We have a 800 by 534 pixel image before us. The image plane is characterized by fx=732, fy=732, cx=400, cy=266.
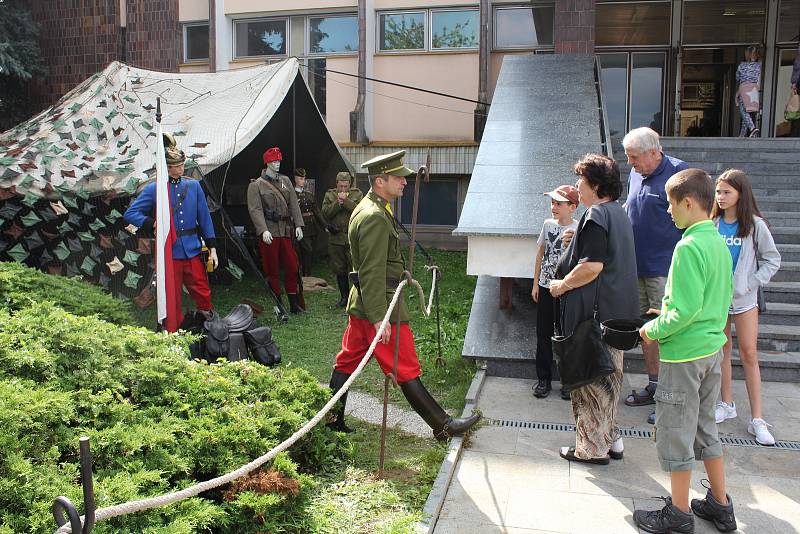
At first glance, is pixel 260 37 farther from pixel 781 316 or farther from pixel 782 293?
pixel 781 316

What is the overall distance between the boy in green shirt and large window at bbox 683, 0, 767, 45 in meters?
12.6

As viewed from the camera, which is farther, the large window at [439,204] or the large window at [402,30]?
the large window at [439,204]

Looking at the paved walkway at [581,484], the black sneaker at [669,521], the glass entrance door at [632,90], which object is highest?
the glass entrance door at [632,90]

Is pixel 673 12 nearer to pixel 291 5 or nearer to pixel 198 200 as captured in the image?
pixel 291 5

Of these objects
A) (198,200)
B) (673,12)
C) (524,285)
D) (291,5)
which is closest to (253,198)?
(198,200)

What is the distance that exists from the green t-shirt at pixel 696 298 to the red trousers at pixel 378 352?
1579mm

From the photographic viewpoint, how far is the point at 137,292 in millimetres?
7965

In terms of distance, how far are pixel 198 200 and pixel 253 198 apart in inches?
75.0

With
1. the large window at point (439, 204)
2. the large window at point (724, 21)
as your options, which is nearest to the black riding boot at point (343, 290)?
the large window at point (439, 204)

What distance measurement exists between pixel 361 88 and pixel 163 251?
29.4 ft

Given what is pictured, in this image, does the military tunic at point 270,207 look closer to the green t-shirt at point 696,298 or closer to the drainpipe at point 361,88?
the drainpipe at point 361,88

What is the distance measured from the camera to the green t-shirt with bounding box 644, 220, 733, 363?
3.37 metres

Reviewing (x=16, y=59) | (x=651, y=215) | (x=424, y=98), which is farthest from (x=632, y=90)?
(x=16, y=59)

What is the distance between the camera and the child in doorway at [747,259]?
4.79 meters
